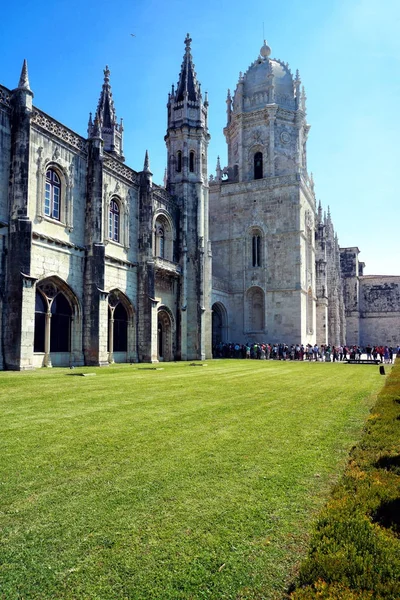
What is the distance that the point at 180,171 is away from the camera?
31781mm

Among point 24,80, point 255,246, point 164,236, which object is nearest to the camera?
point 24,80

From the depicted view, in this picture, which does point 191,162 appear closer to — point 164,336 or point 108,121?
point 108,121

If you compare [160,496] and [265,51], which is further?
[265,51]

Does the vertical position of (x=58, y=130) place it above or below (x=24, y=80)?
below

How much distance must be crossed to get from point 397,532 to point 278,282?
36059 millimetres

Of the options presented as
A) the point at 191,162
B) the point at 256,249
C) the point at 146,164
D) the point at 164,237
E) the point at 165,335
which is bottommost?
the point at 165,335

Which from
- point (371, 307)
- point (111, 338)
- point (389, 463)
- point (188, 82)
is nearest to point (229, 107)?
point (188, 82)

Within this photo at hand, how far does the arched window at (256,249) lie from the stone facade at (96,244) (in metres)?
8.78

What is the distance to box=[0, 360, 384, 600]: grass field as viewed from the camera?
295cm

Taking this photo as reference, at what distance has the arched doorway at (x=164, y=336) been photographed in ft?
95.9

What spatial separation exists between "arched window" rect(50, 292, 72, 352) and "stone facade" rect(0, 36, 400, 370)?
0.22ft

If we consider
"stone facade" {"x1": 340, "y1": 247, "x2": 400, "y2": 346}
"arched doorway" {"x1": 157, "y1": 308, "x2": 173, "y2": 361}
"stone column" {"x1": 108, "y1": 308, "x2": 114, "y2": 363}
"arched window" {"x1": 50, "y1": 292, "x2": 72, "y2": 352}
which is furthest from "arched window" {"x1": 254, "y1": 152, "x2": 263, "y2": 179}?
"stone facade" {"x1": 340, "y1": 247, "x2": 400, "y2": 346}

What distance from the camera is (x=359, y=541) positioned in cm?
296

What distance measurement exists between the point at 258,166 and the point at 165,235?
16.8 meters
